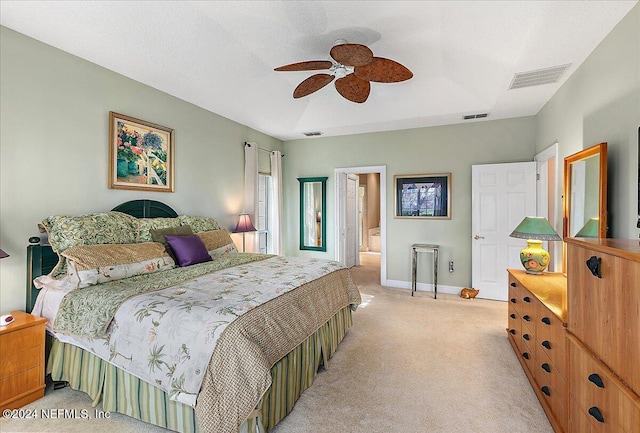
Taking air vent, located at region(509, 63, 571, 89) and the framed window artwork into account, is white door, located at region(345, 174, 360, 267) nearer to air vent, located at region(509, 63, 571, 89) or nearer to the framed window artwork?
the framed window artwork

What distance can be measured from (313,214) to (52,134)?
405 centimetres

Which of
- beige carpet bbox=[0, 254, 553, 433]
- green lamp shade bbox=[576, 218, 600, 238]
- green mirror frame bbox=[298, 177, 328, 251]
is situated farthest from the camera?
green mirror frame bbox=[298, 177, 328, 251]

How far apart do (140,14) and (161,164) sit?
1.71 m

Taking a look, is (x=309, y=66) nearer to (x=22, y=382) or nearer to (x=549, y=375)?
(x=549, y=375)

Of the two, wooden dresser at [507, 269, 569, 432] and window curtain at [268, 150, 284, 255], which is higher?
window curtain at [268, 150, 284, 255]

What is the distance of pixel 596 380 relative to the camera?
4.31 feet

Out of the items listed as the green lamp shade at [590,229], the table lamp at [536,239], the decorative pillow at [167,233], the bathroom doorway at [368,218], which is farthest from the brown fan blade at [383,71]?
the bathroom doorway at [368,218]

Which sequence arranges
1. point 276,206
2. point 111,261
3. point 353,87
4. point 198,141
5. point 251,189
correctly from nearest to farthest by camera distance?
point 111,261, point 353,87, point 198,141, point 251,189, point 276,206

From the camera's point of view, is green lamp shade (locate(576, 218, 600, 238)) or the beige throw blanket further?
green lamp shade (locate(576, 218, 600, 238))

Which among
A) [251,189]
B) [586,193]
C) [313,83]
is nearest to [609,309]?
[586,193]

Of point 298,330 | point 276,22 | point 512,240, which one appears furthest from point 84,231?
point 512,240

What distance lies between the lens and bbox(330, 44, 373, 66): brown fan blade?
209cm

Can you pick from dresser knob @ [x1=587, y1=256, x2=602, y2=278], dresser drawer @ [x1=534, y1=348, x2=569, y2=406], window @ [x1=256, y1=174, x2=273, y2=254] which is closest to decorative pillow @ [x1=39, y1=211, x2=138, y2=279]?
window @ [x1=256, y1=174, x2=273, y2=254]

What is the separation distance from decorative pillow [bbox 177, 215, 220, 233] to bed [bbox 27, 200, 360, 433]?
48 cm
